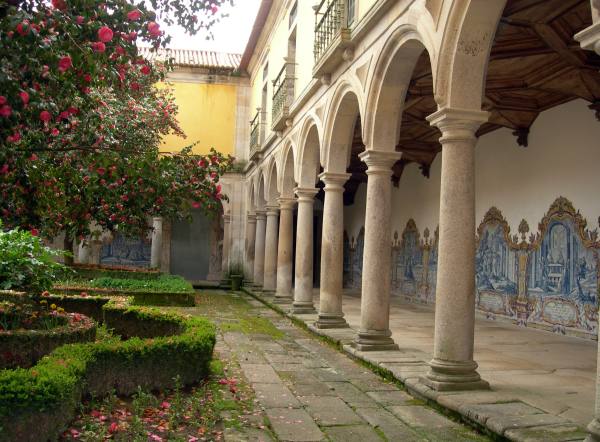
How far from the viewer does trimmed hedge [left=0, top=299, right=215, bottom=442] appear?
12.5ft

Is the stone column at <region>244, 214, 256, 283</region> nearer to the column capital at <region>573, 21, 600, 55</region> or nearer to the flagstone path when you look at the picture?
the flagstone path

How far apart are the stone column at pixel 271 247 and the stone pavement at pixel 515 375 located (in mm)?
6271

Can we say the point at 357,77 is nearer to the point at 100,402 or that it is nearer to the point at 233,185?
the point at 100,402

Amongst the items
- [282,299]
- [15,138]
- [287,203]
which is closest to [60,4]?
[15,138]

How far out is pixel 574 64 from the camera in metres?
8.69

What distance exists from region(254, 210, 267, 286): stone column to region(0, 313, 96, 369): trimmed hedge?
44.7ft

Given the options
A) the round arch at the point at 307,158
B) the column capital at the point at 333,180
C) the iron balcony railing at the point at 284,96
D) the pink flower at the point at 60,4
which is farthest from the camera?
the iron balcony railing at the point at 284,96

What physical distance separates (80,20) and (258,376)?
442 cm

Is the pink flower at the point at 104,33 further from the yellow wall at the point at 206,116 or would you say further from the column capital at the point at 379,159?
the yellow wall at the point at 206,116

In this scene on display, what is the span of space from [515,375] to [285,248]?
9162 millimetres

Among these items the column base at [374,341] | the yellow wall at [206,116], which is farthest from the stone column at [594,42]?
the yellow wall at [206,116]

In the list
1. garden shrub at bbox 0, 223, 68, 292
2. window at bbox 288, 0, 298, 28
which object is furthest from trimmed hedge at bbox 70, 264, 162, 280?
garden shrub at bbox 0, 223, 68, 292

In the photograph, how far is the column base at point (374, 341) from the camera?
796 cm

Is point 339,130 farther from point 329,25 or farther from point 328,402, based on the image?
point 328,402
